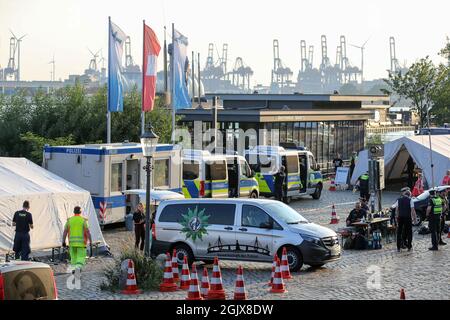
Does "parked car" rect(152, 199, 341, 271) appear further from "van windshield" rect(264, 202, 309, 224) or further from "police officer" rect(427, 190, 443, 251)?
"police officer" rect(427, 190, 443, 251)

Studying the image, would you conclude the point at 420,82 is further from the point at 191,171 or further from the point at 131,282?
the point at 131,282

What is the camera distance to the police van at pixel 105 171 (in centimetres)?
2659

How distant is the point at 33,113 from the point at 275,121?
1254cm

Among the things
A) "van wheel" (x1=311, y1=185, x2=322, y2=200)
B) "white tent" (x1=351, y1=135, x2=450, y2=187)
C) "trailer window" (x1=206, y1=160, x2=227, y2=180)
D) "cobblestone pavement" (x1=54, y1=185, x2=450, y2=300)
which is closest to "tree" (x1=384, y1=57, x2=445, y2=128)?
"white tent" (x1=351, y1=135, x2=450, y2=187)

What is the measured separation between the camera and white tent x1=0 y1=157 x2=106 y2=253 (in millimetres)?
20844

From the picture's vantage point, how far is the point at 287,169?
36062 mm

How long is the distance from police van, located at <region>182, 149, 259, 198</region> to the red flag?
3.63m

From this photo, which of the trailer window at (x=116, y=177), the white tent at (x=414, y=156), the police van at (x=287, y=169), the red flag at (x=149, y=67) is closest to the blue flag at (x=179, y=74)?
the red flag at (x=149, y=67)

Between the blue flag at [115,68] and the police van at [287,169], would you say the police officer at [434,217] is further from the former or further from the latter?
the blue flag at [115,68]

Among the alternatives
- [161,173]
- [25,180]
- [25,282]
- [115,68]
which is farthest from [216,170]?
[25,282]
